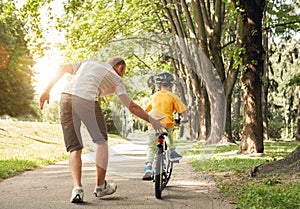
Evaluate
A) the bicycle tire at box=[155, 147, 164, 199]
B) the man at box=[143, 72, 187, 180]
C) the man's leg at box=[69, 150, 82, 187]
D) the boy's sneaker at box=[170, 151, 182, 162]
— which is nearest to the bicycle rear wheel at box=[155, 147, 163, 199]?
the bicycle tire at box=[155, 147, 164, 199]

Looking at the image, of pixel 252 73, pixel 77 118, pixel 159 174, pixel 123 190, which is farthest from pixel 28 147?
pixel 77 118

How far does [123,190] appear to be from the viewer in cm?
702

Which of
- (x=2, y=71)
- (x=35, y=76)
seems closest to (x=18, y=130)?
(x=2, y=71)

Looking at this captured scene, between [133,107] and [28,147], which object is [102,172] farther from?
[28,147]

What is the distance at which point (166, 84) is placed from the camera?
679 cm

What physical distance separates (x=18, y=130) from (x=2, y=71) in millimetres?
13763

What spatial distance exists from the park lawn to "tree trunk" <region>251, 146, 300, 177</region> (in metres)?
2.65

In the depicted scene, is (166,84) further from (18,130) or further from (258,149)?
(18,130)

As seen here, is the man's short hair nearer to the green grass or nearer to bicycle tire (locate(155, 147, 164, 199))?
bicycle tire (locate(155, 147, 164, 199))

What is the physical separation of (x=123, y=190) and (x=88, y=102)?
1.97 m

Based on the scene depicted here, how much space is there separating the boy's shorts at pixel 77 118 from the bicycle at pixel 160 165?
37.5 inches

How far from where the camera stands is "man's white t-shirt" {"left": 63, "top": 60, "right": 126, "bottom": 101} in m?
5.58

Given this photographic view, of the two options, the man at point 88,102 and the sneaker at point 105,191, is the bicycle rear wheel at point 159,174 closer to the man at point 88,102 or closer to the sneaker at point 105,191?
the sneaker at point 105,191

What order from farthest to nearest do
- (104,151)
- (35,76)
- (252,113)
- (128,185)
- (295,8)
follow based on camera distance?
(35,76) < (295,8) < (252,113) < (128,185) < (104,151)
